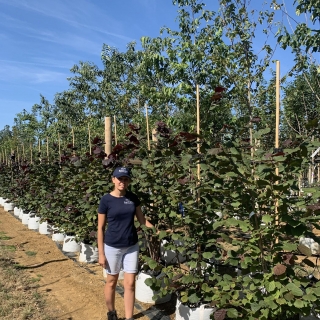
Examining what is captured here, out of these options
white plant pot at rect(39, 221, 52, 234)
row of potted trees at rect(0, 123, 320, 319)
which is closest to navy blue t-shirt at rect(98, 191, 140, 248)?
row of potted trees at rect(0, 123, 320, 319)

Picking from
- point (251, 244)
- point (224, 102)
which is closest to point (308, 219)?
point (251, 244)

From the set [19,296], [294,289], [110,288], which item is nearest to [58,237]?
[19,296]

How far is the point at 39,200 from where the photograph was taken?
25.2 ft

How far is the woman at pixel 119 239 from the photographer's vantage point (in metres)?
3.00

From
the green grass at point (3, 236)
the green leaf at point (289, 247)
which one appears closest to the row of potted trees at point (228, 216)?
the green leaf at point (289, 247)

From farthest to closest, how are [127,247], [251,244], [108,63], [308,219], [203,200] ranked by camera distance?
[108,63], [127,247], [203,200], [251,244], [308,219]

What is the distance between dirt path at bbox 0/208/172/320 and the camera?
3422 mm

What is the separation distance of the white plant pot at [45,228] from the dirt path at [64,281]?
264 mm

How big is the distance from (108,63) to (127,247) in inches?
701

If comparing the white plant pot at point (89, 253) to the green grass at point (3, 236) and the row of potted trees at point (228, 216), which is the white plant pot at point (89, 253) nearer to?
the row of potted trees at point (228, 216)

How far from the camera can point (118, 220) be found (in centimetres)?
301

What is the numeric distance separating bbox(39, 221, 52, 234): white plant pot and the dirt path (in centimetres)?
26

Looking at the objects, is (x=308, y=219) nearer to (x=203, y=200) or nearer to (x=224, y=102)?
(x=203, y=200)

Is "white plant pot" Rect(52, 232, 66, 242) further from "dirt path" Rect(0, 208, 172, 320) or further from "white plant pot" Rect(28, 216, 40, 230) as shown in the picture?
"white plant pot" Rect(28, 216, 40, 230)
